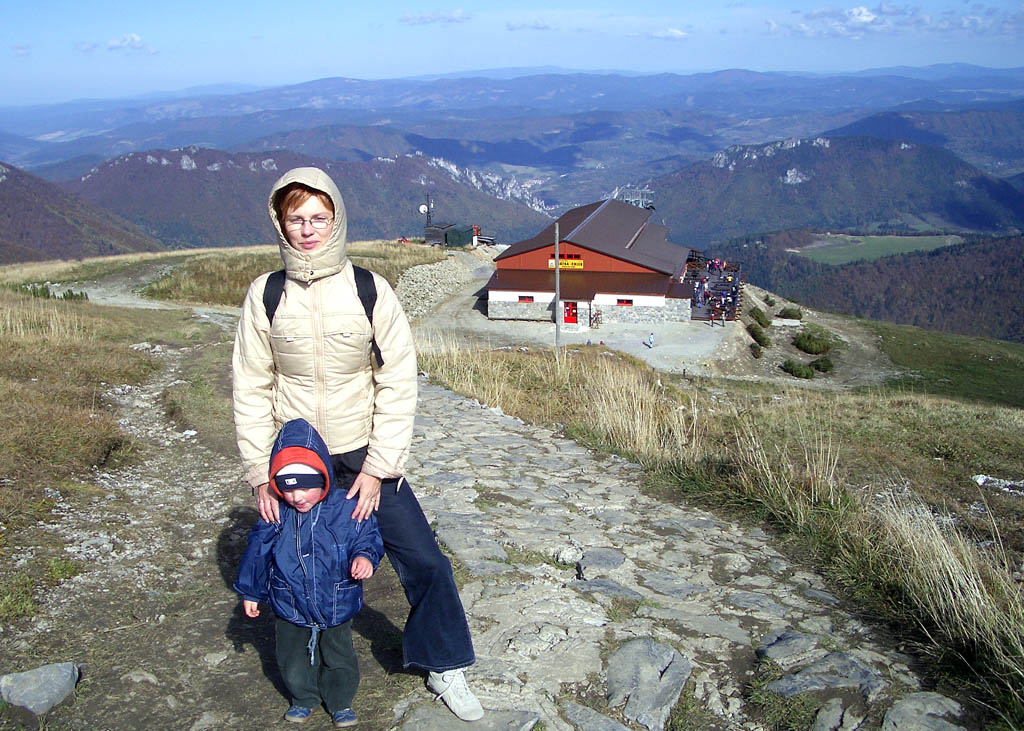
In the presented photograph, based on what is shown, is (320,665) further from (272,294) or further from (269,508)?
(272,294)

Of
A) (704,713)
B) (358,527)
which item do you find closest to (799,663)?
(704,713)

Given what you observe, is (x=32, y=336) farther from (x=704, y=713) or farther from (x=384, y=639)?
(x=704, y=713)

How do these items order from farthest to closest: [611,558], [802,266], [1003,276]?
[802,266] → [1003,276] → [611,558]

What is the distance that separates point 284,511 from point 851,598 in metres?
3.17

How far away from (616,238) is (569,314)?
23.9 ft

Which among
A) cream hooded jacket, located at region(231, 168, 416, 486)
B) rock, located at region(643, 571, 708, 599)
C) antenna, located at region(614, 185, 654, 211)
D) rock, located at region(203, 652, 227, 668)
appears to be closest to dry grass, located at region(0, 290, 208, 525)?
rock, located at region(203, 652, 227, 668)

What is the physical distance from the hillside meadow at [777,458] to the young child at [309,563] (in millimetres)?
1699

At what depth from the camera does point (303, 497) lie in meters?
2.67

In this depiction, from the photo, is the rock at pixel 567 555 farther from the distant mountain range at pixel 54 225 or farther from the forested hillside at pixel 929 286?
the distant mountain range at pixel 54 225

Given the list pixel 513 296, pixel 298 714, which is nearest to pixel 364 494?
pixel 298 714

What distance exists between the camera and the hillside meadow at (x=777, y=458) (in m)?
3.59

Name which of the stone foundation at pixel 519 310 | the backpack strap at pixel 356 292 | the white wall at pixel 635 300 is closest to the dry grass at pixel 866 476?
the backpack strap at pixel 356 292

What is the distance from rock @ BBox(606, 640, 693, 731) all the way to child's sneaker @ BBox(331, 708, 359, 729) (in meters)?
1.08

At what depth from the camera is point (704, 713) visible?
3.16m
